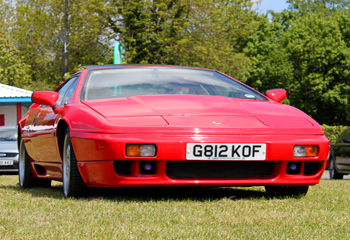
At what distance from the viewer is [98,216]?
12.2ft

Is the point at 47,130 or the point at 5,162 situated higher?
the point at 47,130

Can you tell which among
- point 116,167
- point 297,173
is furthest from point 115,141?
point 297,173

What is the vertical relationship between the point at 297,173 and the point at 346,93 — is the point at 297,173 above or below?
above

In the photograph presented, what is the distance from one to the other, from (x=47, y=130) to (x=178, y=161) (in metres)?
1.76

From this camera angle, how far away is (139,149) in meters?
4.38

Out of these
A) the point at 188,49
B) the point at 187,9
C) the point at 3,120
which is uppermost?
the point at 187,9

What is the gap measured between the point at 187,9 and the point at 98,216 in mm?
27743

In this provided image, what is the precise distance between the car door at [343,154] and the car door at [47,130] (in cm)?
833

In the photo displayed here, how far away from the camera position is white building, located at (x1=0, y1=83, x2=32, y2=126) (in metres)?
31.2

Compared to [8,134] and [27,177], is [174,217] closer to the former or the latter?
[27,177]

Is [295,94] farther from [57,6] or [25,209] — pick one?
[25,209]

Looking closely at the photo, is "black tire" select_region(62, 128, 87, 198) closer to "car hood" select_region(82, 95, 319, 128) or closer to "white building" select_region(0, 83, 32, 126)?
"car hood" select_region(82, 95, 319, 128)

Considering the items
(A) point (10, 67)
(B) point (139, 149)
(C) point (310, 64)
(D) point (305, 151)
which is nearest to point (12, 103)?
(A) point (10, 67)

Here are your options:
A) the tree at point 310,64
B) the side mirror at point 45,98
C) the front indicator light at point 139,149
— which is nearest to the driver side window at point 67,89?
the side mirror at point 45,98
